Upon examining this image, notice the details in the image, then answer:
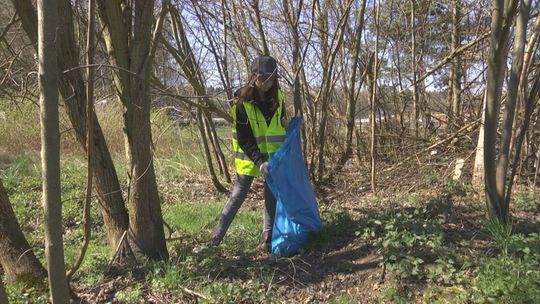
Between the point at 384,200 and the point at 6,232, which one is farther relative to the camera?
the point at 384,200

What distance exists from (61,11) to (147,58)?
0.59 metres

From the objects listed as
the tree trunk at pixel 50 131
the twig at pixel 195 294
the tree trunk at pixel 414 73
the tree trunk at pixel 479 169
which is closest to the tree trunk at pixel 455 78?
the tree trunk at pixel 414 73

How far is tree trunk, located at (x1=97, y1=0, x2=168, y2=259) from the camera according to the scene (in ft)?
10.1

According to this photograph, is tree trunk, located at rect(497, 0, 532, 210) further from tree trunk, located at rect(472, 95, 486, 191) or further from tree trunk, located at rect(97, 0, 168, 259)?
tree trunk, located at rect(97, 0, 168, 259)

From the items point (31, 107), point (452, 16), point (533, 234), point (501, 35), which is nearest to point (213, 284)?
point (533, 234)

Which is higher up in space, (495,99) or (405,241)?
(495,99)

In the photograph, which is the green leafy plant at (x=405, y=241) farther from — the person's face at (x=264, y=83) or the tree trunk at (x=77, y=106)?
the tree trunk at (x=77, y=106)

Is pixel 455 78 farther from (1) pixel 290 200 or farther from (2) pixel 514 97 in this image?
(1) pixel 290 200

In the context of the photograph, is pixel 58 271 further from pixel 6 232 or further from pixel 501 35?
pixel 501 35

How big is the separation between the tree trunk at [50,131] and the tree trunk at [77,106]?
957 mm

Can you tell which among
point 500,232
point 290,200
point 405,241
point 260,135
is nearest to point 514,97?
point 500,232

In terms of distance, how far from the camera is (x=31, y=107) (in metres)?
11.1

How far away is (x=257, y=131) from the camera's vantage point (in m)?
3.70

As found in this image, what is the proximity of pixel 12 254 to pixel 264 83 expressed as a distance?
2.06m
